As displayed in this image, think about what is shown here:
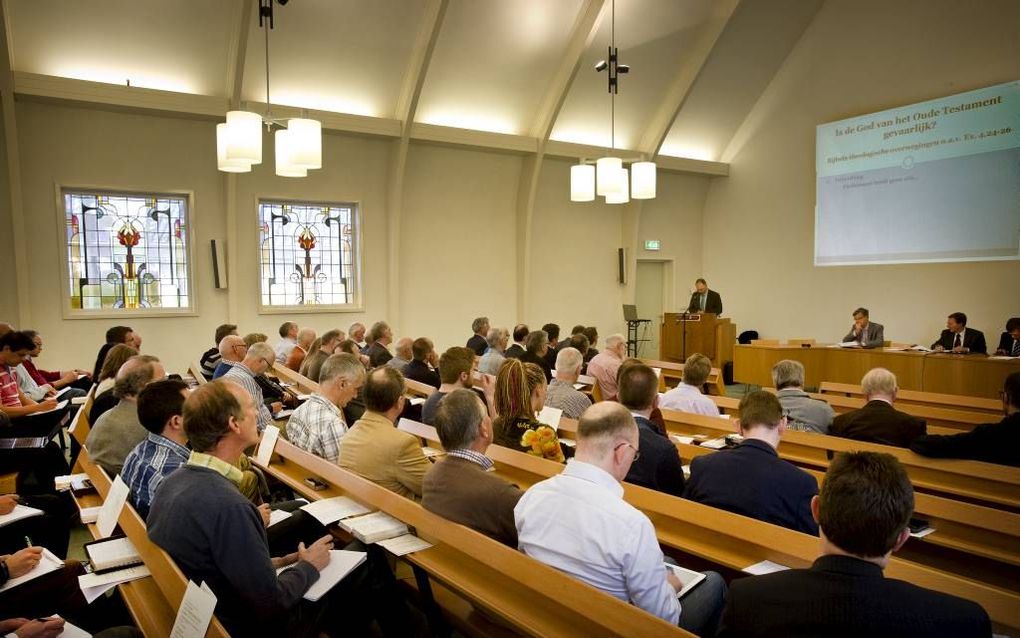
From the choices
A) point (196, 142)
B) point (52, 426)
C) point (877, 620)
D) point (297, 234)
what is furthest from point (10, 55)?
point (877, 620)

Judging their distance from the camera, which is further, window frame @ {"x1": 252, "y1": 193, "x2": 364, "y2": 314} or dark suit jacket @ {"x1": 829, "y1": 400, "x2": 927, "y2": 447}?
window frame @ {"x1": 252, "y1": 193, "x2": 364, "y2": 314}

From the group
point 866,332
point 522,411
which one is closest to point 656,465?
point 522,411

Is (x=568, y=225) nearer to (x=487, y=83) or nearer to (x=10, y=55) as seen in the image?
(x=487, y=83)

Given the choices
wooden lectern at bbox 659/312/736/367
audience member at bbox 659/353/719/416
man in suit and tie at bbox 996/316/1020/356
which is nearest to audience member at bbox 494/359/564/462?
audience member at bbox 659/353/719/416

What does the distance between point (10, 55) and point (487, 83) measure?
5.66 m

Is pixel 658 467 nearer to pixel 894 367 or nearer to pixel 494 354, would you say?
Answer: pixel 494 354

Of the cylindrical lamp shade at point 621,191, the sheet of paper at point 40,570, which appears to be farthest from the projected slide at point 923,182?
the sheet of paper at point 40,570

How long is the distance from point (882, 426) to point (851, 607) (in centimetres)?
294

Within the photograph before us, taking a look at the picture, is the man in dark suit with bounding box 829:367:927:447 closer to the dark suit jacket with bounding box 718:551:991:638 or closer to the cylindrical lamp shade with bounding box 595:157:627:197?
the dark suit jacket with bounding box 718:551:991:638

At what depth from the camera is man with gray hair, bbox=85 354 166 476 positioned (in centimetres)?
345

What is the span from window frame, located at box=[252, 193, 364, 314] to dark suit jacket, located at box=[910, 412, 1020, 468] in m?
7.81

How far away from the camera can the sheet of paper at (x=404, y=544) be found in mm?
2451

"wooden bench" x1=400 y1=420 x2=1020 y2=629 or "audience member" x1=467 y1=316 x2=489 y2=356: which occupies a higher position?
"audience member" x1=467 y1=316 x2=489 y2=356

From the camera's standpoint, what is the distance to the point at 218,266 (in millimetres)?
8977
